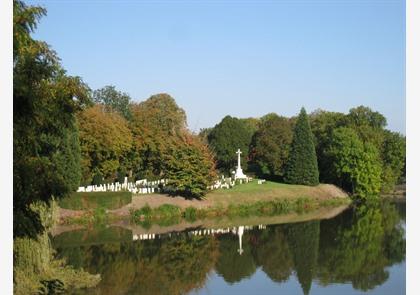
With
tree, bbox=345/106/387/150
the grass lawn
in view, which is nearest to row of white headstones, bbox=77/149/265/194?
the grass lawn

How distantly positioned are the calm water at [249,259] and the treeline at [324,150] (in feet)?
53.6

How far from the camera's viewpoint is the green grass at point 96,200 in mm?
36812

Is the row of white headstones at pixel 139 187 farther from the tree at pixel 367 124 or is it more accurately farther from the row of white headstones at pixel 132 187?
the tree at pixel 367 124

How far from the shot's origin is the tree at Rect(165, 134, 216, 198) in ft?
135

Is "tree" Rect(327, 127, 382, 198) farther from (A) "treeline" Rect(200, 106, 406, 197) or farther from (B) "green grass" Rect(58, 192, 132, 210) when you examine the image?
(B) "green grass" Rect(58, 192, 132, 210)

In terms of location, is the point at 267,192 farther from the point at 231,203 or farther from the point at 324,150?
the point at 324,150

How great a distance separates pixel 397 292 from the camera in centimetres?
1959

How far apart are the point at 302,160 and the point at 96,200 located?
2356 cm

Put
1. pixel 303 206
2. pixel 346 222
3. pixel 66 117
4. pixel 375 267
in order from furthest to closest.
→ pixel 303 206
pixel 346 222
pixel 375 267
pixel 66 117

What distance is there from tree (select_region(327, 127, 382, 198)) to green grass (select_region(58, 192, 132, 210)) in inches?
972

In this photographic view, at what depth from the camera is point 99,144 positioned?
43688 mm
